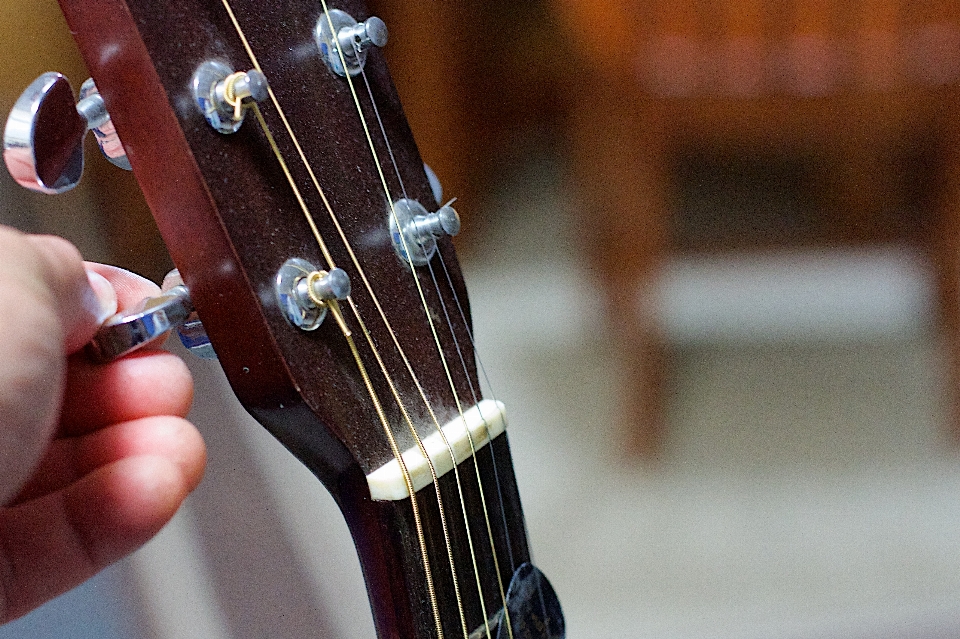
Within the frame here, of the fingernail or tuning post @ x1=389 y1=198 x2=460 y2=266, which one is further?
tuning post @ x1=389 y1=198 x2=460 y2=266

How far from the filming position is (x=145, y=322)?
1.15 ft

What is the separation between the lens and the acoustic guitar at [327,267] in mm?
344

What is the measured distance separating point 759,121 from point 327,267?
1027 millimetres

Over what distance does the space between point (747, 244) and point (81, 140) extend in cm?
139

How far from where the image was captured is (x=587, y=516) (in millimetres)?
1307

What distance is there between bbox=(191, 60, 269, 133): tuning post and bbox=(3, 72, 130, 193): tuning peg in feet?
0.13

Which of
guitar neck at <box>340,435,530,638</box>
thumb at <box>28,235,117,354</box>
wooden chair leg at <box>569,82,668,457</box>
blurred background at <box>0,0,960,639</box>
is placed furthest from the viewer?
wooden chair leg at <box>569,82,668,457</box>

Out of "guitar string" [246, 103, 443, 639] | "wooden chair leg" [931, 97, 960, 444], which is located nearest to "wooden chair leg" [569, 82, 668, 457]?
"wooden chair leg" [931, 97, 960, 444]

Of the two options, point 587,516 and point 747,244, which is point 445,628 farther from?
point 747,244

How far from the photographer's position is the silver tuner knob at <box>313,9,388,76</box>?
1.44ft

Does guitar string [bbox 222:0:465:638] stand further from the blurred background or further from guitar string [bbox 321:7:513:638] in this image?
the blurred background

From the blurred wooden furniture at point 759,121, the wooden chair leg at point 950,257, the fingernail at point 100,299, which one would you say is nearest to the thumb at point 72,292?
the fingernail at point 100,299

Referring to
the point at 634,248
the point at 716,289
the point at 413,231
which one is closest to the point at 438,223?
the point at 413,231

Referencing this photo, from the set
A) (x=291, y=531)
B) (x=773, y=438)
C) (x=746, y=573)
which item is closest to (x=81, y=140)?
(x=291, y=531)
